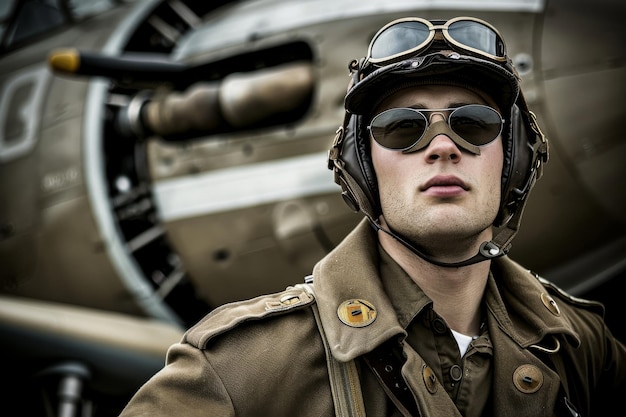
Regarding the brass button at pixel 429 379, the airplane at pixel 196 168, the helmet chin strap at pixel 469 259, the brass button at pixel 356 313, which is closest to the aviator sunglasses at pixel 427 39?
the helmet chin strap at pixel 469 259

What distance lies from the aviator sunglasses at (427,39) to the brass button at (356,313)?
60cm

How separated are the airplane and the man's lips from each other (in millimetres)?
2285

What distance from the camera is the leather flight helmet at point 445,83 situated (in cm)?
186

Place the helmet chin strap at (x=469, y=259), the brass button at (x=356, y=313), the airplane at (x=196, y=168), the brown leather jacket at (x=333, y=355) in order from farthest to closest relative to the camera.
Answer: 1. the airplane at (x=196, y=168)
2. the helmet chin strap at (x=469, y=259)
3. the brass button at (x=356, y=313)
4. the brown leather jacket at (x=333, y=355)

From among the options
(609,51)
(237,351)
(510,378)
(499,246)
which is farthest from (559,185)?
(237,351)

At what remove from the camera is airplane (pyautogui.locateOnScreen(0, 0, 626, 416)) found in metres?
3.93

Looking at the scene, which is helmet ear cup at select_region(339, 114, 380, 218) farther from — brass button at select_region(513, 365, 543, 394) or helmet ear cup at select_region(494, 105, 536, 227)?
brass button at select_region(513, 365, 543, 394)

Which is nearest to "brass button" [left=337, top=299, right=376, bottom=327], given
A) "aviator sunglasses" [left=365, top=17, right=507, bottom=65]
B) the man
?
the man

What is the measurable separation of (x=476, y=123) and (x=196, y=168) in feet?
10.9

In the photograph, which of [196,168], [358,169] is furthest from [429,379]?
[196,168]

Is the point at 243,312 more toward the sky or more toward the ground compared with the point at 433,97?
more toward the ground

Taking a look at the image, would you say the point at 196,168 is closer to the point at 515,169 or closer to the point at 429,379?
the point at 515,169

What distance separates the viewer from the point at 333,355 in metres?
1.65

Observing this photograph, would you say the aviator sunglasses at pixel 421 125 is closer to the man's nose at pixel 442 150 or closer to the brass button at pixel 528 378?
the man's nose at pixel 442 150
